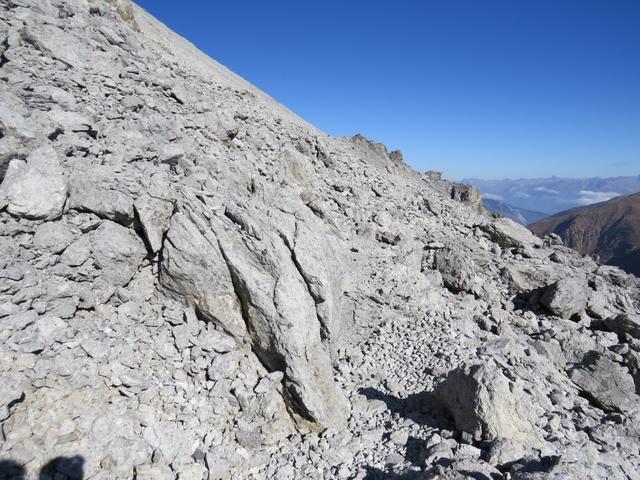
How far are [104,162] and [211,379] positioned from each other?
6.37 metres

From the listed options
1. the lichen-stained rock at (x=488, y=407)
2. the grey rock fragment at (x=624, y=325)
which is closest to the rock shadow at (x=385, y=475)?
the lichen-stained rock at (x=488, y=407)

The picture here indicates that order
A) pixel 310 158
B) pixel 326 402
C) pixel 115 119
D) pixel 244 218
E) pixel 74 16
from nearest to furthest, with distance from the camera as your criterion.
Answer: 1. pixel 326 402
2. pixel 244 218
3. pixel 115 119
4. pixel 74 16
5. pixel 310 158

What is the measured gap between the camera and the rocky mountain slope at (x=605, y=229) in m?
123

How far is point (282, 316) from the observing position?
27.5ft

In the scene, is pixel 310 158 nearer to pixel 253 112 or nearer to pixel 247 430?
pixel 253 112

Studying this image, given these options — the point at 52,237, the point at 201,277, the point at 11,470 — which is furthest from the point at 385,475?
the point at 52,237

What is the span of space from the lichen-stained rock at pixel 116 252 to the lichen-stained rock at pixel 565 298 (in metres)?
Answer: 14.9

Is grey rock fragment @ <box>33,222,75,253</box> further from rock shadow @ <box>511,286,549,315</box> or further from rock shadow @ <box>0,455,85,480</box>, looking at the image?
rock shadow @ <box>511,286,549,315</box>

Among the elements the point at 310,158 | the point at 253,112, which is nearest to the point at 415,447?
the point at 310,158

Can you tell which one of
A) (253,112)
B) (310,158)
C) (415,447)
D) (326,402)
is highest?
(253,112)

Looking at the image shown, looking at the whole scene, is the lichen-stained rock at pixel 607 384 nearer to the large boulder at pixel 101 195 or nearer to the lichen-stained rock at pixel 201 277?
the lichen-stained rock at pixel 201 277

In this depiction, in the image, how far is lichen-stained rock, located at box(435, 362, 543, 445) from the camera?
7637 millimetres

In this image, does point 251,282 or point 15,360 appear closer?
point 15,360

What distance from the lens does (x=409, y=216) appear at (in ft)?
61.0
